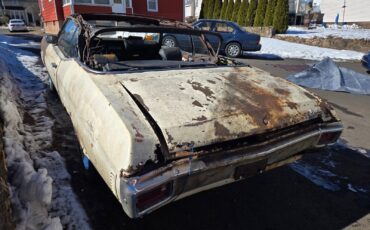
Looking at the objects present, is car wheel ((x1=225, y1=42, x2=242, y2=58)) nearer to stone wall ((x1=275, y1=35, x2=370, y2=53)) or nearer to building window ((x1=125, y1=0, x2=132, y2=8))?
stone wall ((x1=275, y1=35, x2=370, y2=53))

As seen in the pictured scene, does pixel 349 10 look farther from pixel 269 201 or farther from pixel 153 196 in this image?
pixel 153 196

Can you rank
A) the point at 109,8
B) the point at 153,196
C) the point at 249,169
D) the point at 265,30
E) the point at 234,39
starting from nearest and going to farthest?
the point at 153,196 < the point at 249,169 < the point at 234,39 < the point at 109,8 < the point at 265,30

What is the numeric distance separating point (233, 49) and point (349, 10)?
23.0 m

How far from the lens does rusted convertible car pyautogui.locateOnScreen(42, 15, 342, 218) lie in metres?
1.68

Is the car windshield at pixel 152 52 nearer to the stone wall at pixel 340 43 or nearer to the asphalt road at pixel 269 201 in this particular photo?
the asphalt road at pixel 269 201

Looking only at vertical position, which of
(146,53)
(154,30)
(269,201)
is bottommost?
(269,201)

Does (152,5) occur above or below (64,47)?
above

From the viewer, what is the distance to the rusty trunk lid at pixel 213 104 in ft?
6.07

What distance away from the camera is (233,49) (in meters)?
11.8

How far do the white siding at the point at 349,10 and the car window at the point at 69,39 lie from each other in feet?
96.0

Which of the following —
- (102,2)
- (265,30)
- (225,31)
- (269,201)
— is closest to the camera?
(269,201)

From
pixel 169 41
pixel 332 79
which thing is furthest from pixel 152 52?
pixel 332 79

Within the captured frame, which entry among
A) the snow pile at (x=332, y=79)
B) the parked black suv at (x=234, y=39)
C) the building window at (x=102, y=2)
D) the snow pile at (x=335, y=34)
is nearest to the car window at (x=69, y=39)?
the snow pile at (x=332, y=79)

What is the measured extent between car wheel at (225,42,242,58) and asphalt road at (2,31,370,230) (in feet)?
29.2
